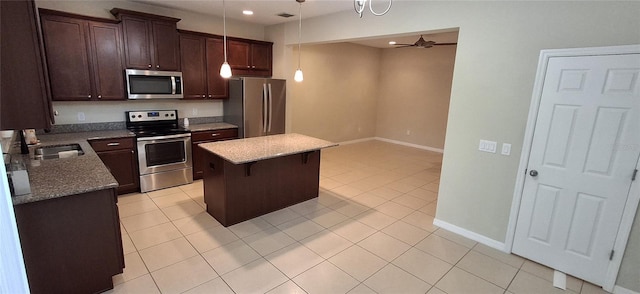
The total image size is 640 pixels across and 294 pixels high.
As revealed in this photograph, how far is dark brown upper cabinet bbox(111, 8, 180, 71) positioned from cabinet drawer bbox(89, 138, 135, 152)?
1.05m

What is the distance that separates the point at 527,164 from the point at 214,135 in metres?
4.27

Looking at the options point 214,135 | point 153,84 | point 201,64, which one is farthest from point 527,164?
point 153,84

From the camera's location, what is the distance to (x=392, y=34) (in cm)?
367

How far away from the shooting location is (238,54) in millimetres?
5145

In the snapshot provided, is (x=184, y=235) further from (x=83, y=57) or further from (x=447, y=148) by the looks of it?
(x=447, y=148)

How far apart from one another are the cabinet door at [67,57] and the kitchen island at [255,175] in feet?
6.18

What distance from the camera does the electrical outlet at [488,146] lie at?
117 inches

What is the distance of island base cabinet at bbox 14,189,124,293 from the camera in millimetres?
1915

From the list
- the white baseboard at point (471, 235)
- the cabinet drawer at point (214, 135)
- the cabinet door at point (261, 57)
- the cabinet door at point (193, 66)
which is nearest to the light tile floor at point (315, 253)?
the white baseboard at point (471, 235)

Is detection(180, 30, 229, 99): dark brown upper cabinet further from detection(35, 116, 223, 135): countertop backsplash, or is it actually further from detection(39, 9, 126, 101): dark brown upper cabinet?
detection(35, 116, 223, 135): countertop backsplash

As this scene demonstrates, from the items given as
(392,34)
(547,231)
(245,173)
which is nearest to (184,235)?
(245,173)

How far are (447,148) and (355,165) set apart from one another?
285 cm

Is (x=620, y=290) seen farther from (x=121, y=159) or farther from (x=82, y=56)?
(x=82, y=56)

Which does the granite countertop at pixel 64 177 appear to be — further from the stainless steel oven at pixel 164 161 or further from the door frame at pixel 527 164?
the door frame at pixel 527 164
